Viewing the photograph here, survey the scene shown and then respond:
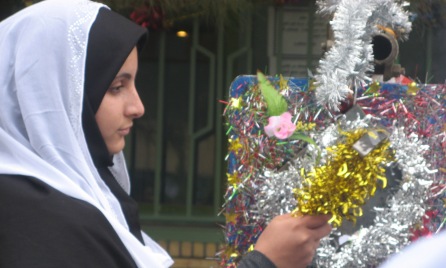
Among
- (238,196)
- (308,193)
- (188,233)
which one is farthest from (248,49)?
(308,193)

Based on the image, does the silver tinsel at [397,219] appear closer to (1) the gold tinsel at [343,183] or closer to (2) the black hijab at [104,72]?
(1) the gold tinsel at [343,183]

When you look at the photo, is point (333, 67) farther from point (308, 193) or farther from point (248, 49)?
point (248, 49)

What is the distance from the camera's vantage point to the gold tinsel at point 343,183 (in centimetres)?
168

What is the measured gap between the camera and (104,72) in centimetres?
164

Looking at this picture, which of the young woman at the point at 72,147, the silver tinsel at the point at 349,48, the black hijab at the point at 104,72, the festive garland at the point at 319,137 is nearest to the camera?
the young woman at the point at 72,147

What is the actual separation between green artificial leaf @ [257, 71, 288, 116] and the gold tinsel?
28 cm

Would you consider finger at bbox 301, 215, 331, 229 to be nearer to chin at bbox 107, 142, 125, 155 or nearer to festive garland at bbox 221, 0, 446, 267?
festive garland at bbox 221, 0, 446, 267

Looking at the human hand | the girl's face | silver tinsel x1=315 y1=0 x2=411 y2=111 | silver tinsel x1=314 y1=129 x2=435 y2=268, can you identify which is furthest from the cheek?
silver tinsel x1=314 y1=129 x2=435 y2=268

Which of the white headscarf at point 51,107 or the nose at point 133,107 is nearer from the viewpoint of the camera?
the white headscarf at point 51,107

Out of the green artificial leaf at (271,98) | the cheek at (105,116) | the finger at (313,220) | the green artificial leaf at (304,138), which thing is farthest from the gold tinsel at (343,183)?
the cheek at (105,116)

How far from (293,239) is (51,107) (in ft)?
1.72

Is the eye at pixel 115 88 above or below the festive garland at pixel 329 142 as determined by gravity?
above

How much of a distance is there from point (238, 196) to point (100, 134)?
1.61ft

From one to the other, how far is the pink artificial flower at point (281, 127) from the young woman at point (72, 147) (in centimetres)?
27
